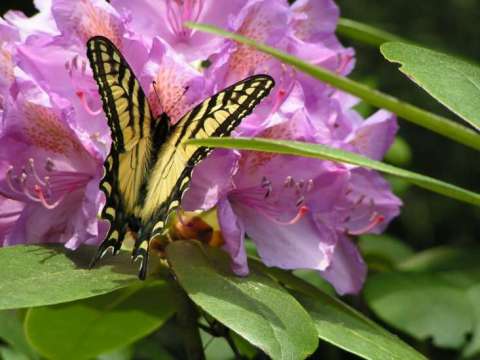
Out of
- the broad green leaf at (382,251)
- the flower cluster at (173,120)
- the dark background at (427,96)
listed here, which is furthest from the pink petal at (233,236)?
the dark background at (427,96)

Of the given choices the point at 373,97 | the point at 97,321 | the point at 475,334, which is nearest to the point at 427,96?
the point at 475,334

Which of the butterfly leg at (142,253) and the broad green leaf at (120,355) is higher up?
the butterfly leg at (142,253)

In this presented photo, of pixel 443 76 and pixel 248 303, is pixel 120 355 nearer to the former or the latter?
pixel 248 303

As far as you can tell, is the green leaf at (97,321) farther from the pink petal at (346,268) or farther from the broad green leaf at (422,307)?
the broad green leaf at (422,307)

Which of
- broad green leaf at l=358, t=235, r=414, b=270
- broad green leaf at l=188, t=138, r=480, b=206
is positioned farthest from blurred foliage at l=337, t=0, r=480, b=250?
broad green leaf at l=188, t=138, r=480, b=206

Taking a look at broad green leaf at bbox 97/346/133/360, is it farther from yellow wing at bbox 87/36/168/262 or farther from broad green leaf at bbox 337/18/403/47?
broad green leaf at bbox 337/18/403/47

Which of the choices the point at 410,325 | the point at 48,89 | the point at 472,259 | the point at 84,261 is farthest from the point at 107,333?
the point at 472,259

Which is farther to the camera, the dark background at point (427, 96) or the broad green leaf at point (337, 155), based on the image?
the dark background at point (427, 96)

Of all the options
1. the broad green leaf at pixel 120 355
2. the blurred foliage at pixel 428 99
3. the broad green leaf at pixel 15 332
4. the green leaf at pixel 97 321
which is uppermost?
the green leaf at pixel 97 321
